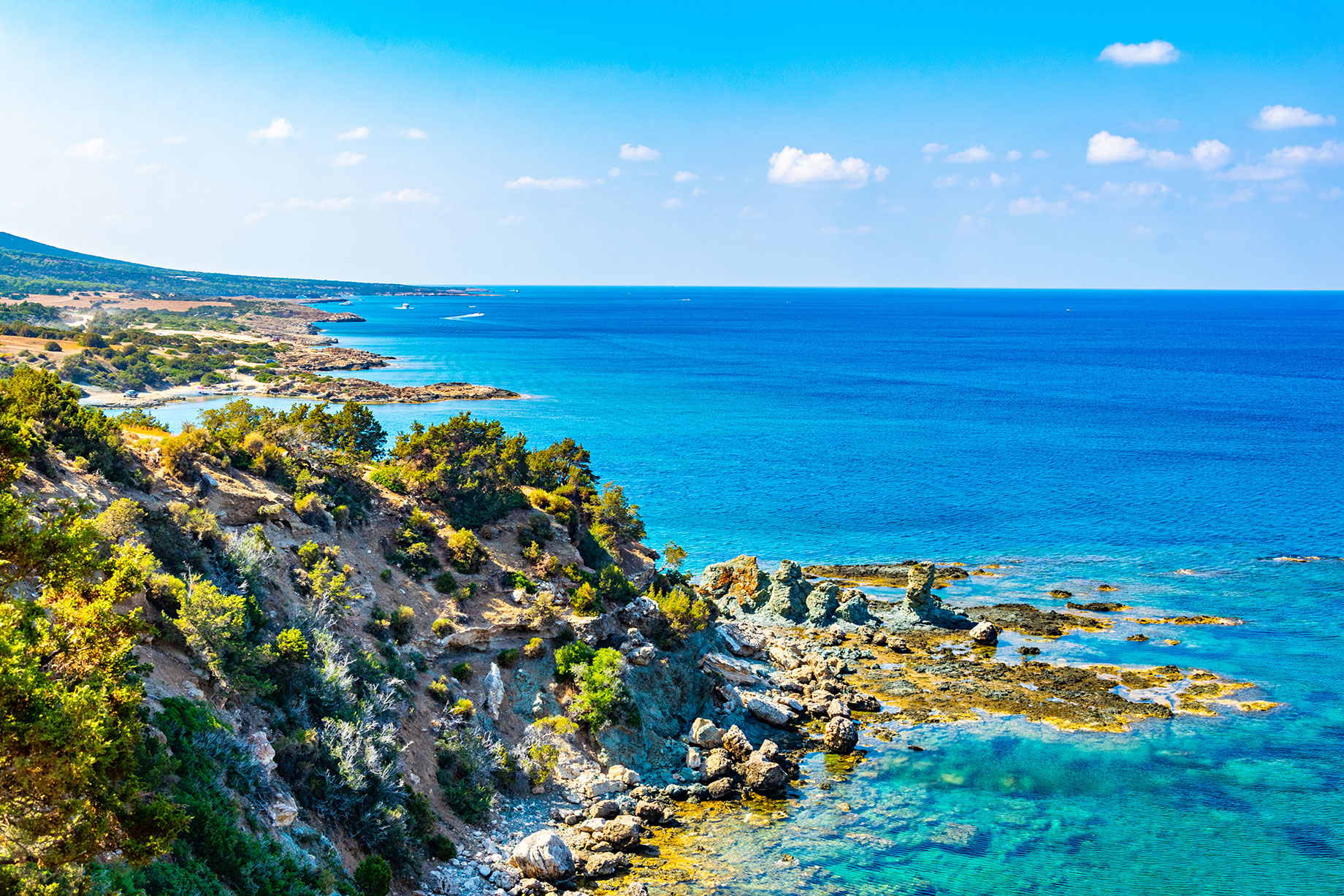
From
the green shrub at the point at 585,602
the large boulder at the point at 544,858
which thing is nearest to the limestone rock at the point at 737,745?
the green shrub at the point at 585,602

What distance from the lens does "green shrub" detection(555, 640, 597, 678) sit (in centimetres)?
3484

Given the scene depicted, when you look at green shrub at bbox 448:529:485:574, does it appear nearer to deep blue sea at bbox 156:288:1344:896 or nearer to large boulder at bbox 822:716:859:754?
deep blue sea at bbox 156:288:1344:896

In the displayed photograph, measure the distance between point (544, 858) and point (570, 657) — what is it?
33.5ft

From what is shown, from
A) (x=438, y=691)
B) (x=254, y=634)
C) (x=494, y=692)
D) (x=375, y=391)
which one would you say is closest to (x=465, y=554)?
(x=494, y=692)

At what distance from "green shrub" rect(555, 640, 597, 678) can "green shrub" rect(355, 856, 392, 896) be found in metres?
12.5

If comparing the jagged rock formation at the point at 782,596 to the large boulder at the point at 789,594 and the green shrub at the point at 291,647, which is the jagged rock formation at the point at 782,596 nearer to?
the large boulder at the point at 789,594

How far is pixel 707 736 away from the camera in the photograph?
3459cm

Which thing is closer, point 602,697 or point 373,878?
point 373,878

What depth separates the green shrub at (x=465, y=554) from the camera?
37062 mm

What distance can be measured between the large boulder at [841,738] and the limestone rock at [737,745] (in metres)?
3.53

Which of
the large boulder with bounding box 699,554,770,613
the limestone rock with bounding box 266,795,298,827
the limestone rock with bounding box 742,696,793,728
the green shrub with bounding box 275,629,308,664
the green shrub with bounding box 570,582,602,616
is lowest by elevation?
the limestone rock with bounding box 742,696,793,728

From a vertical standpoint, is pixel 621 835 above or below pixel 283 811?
below

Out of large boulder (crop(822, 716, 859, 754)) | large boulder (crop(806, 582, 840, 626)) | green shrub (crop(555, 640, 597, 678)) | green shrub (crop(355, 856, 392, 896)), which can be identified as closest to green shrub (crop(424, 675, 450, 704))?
green shrub (crop(555, 640, 597, 678))

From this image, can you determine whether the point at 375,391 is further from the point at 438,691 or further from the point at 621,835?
the point at 621,835
